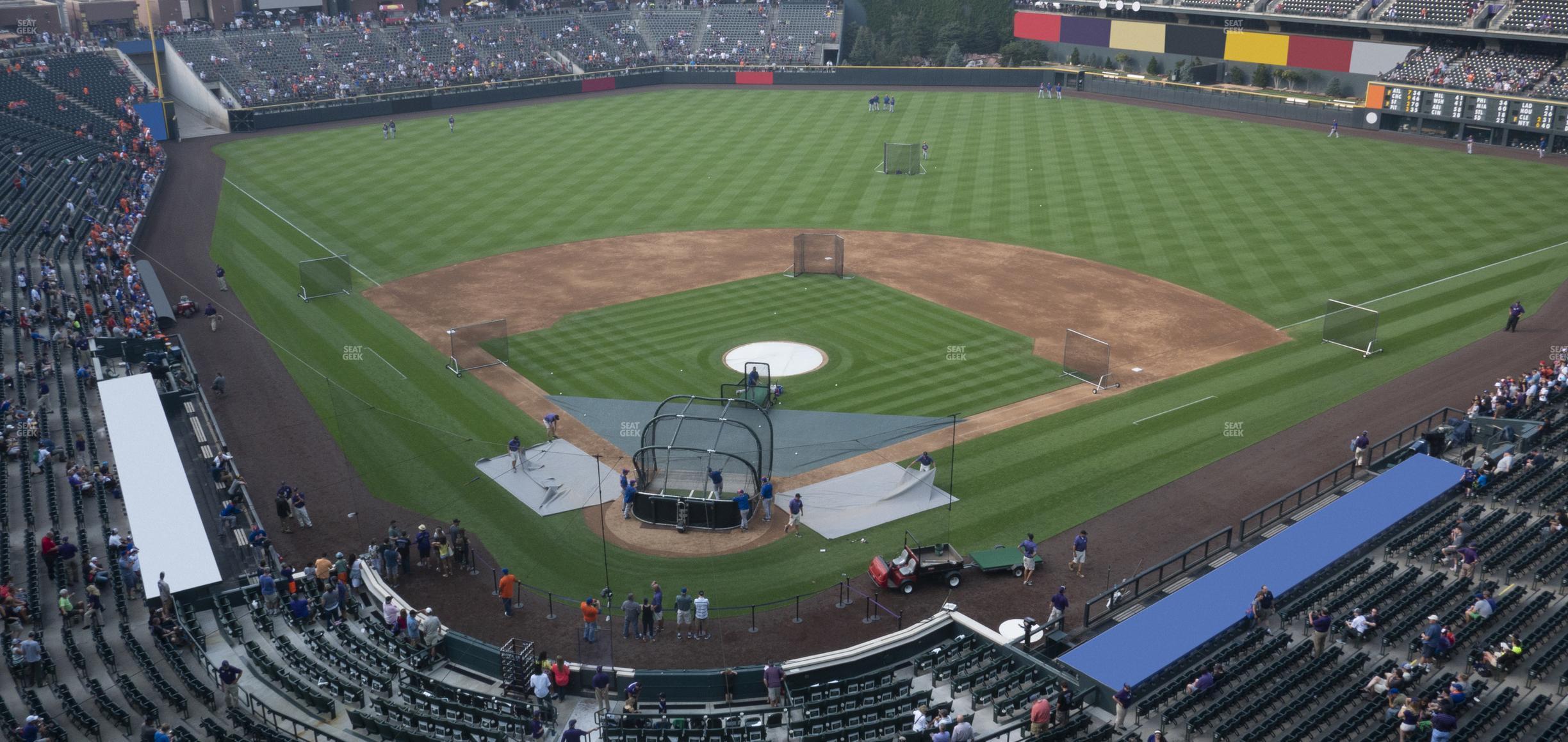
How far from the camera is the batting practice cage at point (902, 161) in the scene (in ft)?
202

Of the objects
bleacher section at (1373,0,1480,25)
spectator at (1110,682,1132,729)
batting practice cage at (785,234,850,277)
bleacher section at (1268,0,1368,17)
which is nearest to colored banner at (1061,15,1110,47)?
bleacher section at (1268,0,1368,17)

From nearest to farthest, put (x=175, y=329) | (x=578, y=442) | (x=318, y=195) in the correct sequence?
(x=578, y=442) < (x=175, y=329) < (x=318, y=195)

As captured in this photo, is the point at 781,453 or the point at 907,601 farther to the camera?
the point at 781,453

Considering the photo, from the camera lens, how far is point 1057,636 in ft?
76.3

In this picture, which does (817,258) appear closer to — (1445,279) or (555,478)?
(555,478)

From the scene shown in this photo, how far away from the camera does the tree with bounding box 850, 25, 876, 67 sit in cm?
9294

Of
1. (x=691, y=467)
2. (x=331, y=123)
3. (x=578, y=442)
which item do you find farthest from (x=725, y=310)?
(x=331, y=123)

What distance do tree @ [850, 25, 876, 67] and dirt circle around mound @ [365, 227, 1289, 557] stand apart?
4504 cm

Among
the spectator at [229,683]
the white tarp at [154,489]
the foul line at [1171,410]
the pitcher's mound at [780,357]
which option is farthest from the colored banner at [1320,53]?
the spectator at [229,683]

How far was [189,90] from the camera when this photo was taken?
7850cm

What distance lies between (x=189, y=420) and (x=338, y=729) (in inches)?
616

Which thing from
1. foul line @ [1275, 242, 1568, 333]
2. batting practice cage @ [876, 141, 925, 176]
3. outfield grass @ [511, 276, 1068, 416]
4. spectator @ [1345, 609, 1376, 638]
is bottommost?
spectator @ [1345, 609, 1376, 638]

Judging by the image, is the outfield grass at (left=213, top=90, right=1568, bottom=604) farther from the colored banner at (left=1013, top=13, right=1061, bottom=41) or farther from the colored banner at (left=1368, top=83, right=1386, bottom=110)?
the colored banner at (left=1013, top=13, right=1061, bottom=41)

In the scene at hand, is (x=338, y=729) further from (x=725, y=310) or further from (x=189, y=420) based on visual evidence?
(x=725, y=310)
